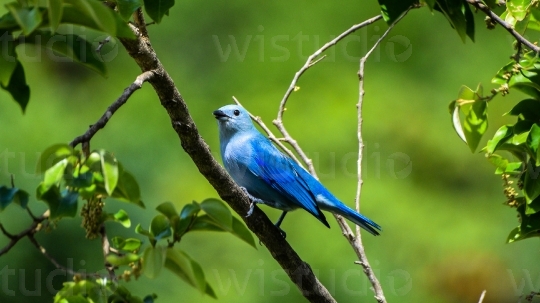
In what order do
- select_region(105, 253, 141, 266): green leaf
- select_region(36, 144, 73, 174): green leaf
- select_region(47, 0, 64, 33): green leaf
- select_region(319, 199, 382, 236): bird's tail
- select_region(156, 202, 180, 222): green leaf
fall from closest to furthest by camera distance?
1. select_region(47, 0, 64, 33): green leaf
2. select_region(36, 144, 73, 174): green leaf
3. select_region(105, 253, 141, 266): green leaf
4. select_region(156, 202, 180, 222): green leaf
5. select_region(319, 199, 382, 236): bird's tail

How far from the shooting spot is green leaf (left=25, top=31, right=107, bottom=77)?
1434mm

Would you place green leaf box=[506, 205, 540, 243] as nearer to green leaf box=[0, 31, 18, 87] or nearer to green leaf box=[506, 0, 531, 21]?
→ green leaf box=[506, 0, 531, 21]

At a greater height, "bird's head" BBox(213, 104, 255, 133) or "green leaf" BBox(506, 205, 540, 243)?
"bird's head" BBox(213, 104, 255, 133)

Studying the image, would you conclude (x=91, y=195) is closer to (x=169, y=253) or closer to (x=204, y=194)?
(x=169, y=253)

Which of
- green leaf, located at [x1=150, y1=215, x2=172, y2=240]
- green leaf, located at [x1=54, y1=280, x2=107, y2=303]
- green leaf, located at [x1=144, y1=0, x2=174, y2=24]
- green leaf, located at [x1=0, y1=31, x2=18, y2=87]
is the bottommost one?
green leaf, located at [x1=54, y1=280, x2=107, y2=303]

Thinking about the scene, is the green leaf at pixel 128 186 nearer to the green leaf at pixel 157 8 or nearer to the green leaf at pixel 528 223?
the green leaf at pixel 157 8

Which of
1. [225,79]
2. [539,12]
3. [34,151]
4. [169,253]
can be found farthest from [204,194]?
[169,253]

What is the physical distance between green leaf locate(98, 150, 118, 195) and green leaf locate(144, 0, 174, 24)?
43 cm

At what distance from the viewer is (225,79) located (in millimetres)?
6738

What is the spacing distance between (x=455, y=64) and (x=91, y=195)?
239 inches

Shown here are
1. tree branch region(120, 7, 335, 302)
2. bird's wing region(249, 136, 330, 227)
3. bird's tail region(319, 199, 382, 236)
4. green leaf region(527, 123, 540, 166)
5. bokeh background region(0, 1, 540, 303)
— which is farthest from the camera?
bokeh background region(0, 1, 540, 303)

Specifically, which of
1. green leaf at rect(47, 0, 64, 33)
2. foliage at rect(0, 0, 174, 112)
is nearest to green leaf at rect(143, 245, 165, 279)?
foliage at rect(0, 0, 174, 112)

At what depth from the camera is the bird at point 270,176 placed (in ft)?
11.3

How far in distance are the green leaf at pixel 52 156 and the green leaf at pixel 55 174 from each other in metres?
0.02
